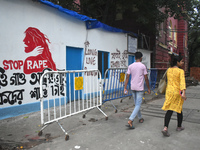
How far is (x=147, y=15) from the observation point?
1144 cm

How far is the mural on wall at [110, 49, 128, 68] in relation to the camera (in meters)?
10.0

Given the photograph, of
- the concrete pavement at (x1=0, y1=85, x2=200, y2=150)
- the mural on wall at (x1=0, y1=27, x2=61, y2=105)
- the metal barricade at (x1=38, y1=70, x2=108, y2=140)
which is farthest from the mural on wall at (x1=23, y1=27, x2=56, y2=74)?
the concrete pavement at (x1=0, y1=85, x2=200, y2=150)

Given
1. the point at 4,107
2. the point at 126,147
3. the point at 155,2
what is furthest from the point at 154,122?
the point at 155,2

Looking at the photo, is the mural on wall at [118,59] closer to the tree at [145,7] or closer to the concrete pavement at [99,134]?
the tree at [145,7]

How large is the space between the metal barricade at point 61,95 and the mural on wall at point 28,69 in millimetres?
211

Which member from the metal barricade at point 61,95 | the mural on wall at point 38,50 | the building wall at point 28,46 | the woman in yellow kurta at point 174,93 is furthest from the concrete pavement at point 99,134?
the mural on wall at point 38,50

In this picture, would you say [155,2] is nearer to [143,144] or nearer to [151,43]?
[151,43]

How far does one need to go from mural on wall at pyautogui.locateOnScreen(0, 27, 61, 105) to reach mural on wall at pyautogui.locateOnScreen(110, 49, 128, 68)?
169 inches

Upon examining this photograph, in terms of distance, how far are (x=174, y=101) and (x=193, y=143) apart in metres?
0.88

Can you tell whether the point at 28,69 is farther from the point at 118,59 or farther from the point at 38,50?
the point at 118,59

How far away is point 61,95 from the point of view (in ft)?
21.5

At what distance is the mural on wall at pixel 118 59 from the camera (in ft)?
32.8

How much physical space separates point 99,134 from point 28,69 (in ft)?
10.5

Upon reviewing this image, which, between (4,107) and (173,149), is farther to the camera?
(4,107)
